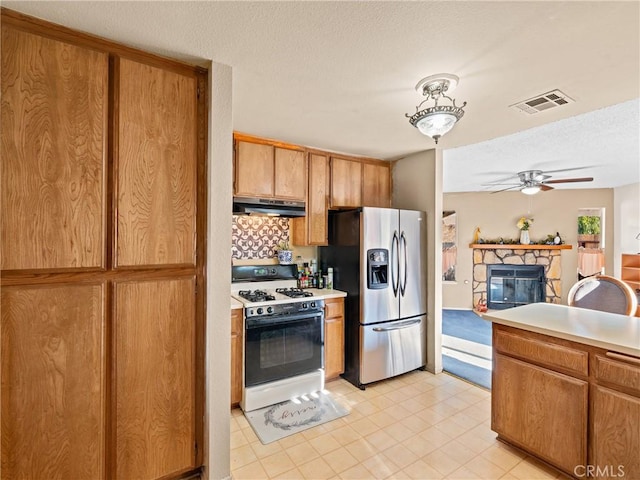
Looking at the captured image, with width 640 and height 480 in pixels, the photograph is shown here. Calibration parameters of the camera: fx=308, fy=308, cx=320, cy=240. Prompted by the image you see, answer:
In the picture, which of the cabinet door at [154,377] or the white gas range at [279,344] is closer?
the cabinet door at [154,377]

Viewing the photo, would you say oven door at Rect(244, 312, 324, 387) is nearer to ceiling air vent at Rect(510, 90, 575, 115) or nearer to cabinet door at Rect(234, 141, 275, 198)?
cabinet door at Rect(234, 141, 275, 198)

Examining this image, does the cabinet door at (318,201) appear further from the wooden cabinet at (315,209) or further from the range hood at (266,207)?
the range hood at (266,207)

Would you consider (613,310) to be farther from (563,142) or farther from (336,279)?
(336,279)

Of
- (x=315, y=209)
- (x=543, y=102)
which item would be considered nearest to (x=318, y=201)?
(x=315, y=209)

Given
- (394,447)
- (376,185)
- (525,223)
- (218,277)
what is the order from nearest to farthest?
1. (218,277)
2. (394,447)
3. (376,185)
4. (525,223)

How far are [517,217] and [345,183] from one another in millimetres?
4678

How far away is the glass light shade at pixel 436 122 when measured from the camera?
72.7 inches

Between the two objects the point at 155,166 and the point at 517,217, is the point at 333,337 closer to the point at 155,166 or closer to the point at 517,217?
the point at 155,166

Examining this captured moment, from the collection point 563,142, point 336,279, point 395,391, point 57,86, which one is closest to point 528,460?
point 395,391

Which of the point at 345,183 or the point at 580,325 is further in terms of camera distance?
the point at 345,183

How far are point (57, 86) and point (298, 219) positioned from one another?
2206 millimetres

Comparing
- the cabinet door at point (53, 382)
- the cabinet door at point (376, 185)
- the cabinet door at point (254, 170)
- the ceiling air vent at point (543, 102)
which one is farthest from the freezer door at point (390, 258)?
the cabinet door at point (53, 382)

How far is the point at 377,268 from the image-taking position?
311cm

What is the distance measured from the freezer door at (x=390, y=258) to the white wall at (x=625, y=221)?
17.1 ft
